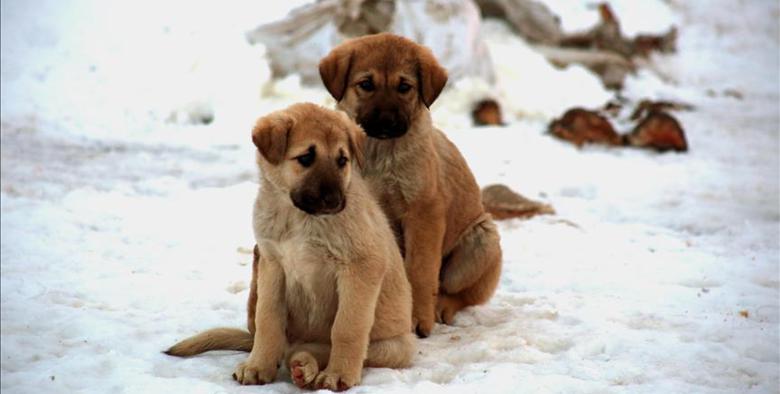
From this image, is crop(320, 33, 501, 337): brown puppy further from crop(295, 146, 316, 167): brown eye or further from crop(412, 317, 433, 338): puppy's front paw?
crop(295, 146, 316, 167): brown eye

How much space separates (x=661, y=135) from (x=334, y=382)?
1019 centimetres

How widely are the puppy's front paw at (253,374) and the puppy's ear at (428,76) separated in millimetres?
2097

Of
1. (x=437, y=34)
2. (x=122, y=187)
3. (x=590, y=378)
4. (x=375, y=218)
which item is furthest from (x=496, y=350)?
(x=437, y=34)

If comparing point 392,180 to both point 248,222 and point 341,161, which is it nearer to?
point 341,161

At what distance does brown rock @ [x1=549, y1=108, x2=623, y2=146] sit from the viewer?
13531mm

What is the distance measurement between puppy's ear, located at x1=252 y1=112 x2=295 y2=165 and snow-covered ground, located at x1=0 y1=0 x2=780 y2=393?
4.09 feet

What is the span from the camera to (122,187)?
32.2ft

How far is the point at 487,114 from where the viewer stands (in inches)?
542

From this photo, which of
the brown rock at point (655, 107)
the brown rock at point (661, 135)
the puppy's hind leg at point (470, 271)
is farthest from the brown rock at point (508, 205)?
the brown rock at point (655, 107)

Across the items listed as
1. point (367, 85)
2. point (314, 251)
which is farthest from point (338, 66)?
point (314, 251)

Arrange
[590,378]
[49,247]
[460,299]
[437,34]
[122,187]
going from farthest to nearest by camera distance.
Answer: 1. [437,34]
2. [122,187]
3. [49,247]
4. [460,299]
5. [590,378]

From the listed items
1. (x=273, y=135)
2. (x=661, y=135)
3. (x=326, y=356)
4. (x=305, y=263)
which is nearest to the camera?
(x=273, y=135)

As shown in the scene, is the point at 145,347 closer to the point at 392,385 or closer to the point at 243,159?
the point at 392,385

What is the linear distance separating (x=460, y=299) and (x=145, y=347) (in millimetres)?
2329
